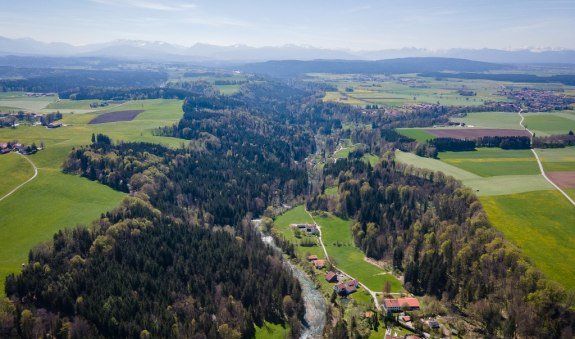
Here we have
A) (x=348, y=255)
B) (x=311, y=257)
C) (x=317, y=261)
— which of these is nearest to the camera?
(x=317, y=261)

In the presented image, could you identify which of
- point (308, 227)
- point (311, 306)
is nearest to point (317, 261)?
point (311, 306)

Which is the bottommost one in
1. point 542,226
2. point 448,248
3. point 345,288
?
point 345,288

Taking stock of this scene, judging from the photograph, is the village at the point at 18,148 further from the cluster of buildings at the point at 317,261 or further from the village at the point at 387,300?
the village at the point at 387,300

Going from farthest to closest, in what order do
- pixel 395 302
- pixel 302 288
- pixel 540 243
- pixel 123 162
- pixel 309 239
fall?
pixel 123 162 → pixel 309 239 → pixel 302 288 → pixel 540 243 → pixel 395 302

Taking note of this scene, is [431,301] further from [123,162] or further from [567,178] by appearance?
[123,162]

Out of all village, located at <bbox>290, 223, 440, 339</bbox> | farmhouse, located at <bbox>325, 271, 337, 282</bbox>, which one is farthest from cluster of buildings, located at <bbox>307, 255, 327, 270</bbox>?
farmhouse, located at <bbox>325, 271, 337, 282</bbox>

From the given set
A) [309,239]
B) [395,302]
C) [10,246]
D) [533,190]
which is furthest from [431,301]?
[10,246]

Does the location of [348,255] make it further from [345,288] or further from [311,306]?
[311,306]

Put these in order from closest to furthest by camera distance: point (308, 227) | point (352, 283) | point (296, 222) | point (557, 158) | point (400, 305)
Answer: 1. point (400, 305)
2. point (352, 283)
3. point (308, 227)
4. point (296, 222)
5. point (557, 158)
